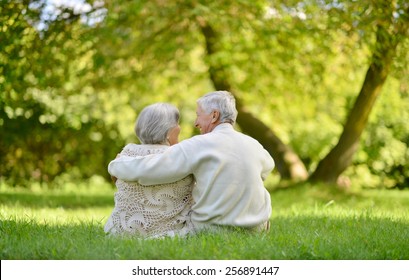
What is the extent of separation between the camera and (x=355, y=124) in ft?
34.1

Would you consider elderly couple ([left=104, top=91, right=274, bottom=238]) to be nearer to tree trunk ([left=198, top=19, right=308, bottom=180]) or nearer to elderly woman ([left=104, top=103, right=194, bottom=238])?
elderly woman ([left=104, top=103, right=194, bottom=238])

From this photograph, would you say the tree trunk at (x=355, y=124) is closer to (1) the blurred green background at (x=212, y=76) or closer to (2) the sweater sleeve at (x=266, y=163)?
(1) the blurred green background at (x=212, y=76)

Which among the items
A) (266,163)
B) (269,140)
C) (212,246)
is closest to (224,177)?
(266,163)

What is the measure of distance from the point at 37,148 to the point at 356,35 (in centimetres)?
816

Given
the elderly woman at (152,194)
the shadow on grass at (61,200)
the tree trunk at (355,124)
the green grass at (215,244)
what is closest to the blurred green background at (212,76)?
the tree trunk at (355,124)

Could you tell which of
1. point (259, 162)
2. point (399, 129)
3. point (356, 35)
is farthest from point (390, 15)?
point (399, 129)

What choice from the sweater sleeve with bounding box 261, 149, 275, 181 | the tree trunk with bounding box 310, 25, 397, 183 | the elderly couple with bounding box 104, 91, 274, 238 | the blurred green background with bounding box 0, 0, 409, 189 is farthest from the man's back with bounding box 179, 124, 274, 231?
the tree trunk with bounding box 310, 25, 397, 183

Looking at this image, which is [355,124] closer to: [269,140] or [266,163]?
[269,140]

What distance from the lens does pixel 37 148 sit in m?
14.5

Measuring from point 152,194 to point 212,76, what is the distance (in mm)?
6760

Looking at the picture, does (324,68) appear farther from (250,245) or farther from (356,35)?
(250,245)

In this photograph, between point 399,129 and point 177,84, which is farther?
point 399,129

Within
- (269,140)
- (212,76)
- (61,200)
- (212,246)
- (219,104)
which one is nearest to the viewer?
(212,246)

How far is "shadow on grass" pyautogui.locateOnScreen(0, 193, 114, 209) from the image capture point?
31.4ft
